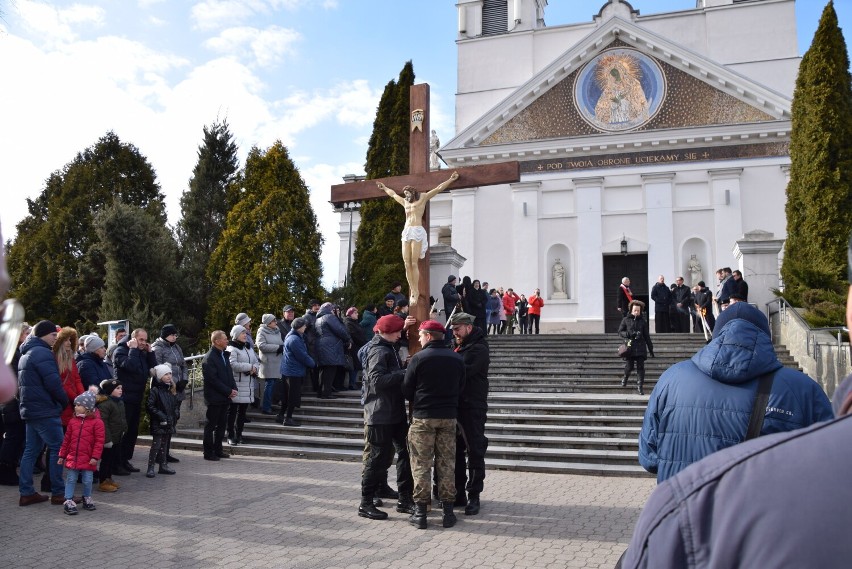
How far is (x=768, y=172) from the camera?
82.5ft

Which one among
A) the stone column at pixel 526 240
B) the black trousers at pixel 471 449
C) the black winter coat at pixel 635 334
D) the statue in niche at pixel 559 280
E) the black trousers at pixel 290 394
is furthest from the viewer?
the stone column at pixel 526 240

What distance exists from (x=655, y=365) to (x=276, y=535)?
10309 mm

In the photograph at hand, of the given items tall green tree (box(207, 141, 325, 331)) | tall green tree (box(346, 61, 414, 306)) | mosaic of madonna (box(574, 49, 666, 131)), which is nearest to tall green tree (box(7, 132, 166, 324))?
tall green tree (box(207, 141, 325, 331))

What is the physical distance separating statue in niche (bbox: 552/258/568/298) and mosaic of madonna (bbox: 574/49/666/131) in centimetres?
534

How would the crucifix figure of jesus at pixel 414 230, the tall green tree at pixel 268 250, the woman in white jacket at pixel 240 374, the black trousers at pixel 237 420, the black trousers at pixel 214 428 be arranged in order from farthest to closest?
the tall green tree at pixel 268 250
the crucifix figure of jesus at pixel 414 230
the black trousers at pixel 237 420
the woman in white jacket at pixel 240 374
the black trousers at pixel 214 428

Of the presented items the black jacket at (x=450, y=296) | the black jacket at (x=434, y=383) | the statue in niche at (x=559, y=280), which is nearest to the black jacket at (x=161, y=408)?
the black jacket at (x=434, y=383)

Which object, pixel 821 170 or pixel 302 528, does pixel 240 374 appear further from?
pixel 821 170

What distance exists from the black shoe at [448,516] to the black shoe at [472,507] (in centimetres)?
39

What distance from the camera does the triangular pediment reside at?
989 inches

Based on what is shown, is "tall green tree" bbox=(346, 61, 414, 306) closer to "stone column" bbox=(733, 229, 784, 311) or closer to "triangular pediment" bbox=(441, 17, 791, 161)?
"triangular pediment" bbox=(441, 17, 791, 161)

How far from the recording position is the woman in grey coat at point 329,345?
12.5 m

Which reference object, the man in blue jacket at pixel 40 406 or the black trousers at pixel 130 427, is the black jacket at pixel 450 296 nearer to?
the black trousers at pixel 130 427

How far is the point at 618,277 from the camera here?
87.1 feet

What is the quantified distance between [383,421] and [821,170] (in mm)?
15153
